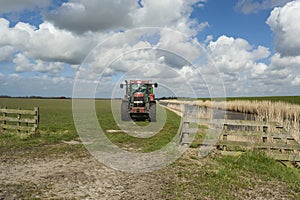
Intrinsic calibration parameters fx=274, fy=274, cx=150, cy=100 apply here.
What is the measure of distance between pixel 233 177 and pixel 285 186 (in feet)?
3.65

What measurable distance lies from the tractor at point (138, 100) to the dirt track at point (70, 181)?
10.5 m

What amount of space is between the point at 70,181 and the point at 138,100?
41.3ft

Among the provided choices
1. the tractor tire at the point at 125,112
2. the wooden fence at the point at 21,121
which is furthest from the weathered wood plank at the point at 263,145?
the tractor tire at the point at 125,112

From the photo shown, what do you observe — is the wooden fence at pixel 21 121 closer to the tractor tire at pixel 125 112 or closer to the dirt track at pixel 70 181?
the dirt track at pixel 70 181

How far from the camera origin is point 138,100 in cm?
1811

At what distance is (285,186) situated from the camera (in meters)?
6.08

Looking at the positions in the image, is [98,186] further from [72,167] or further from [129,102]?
[129,102]

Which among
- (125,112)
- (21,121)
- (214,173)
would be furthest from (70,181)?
(125,112)

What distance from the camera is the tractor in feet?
58.4

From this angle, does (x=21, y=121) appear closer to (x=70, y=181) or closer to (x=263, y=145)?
(x=70, y=181)

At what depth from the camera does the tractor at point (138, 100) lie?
17.8m

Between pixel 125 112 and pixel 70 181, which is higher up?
pixel 125 112

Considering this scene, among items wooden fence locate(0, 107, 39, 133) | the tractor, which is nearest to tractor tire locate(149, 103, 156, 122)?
the tractor

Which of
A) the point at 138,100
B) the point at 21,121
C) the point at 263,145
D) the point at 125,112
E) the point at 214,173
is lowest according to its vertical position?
the point at 214,173
